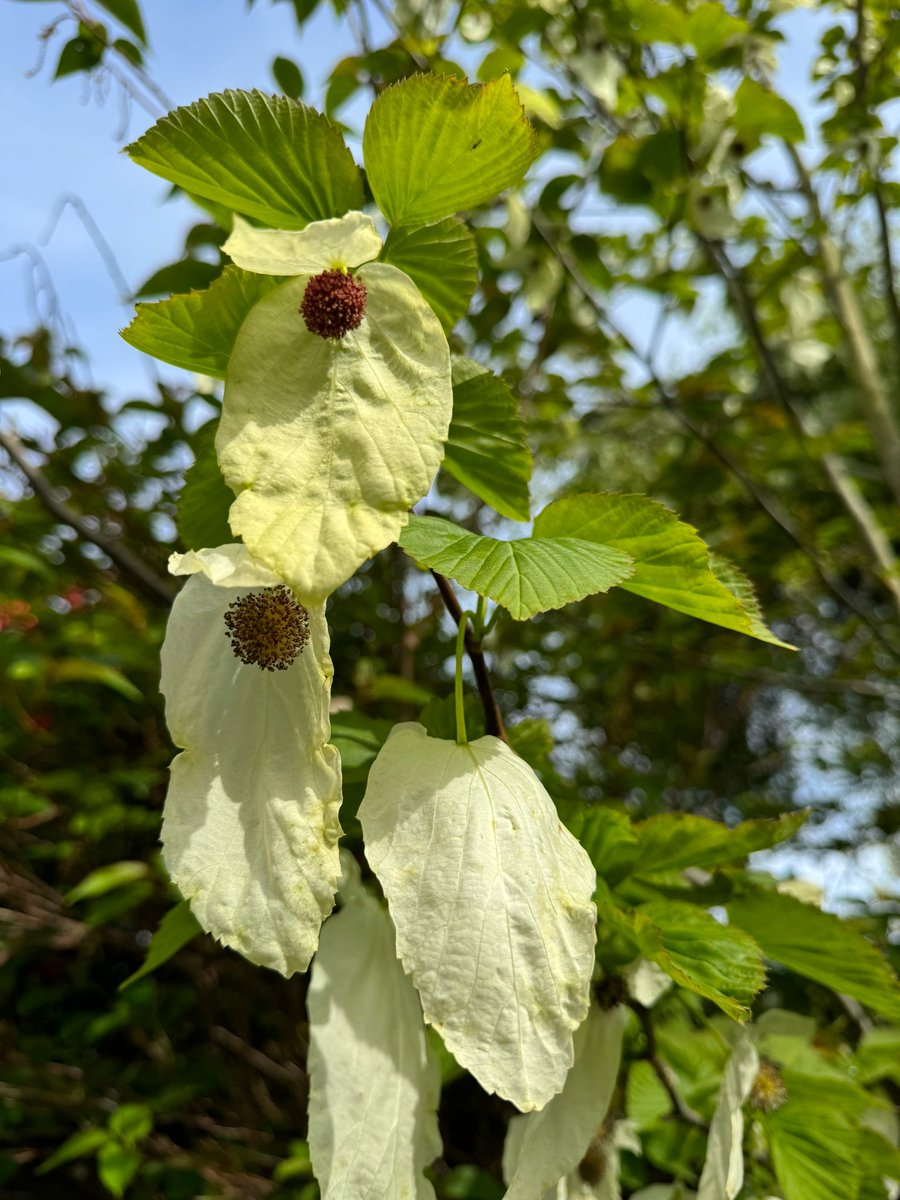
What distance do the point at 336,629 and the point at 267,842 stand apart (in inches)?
38.5

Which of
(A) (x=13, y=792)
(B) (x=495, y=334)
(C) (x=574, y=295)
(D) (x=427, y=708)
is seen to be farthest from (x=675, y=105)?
(A) (x=13, y=792)

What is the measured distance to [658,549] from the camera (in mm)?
458

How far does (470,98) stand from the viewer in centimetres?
40

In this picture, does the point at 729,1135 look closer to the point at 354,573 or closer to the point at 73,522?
the point at 354,573

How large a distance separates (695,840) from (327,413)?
391 millimetres

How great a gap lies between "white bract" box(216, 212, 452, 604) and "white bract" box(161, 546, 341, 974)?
29 millimetres

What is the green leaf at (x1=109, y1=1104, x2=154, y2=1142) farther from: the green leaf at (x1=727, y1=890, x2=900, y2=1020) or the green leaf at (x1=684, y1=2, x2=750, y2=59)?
the green leaf at (x1=684, y1=2, x2=750, y2=59)

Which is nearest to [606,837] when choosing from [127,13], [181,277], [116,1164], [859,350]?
[181,277]

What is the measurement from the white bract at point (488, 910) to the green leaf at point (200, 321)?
0.22m

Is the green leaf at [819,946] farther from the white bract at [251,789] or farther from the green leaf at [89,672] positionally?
the green leaf at [89,672]

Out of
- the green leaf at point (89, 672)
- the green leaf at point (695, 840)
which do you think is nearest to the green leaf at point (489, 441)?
the green leaf at point (695, 840)

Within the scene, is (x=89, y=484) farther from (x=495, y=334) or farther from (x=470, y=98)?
(x=470, y=98)

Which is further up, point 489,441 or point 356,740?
point 489,441

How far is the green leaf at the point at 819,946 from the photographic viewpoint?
0.58m
